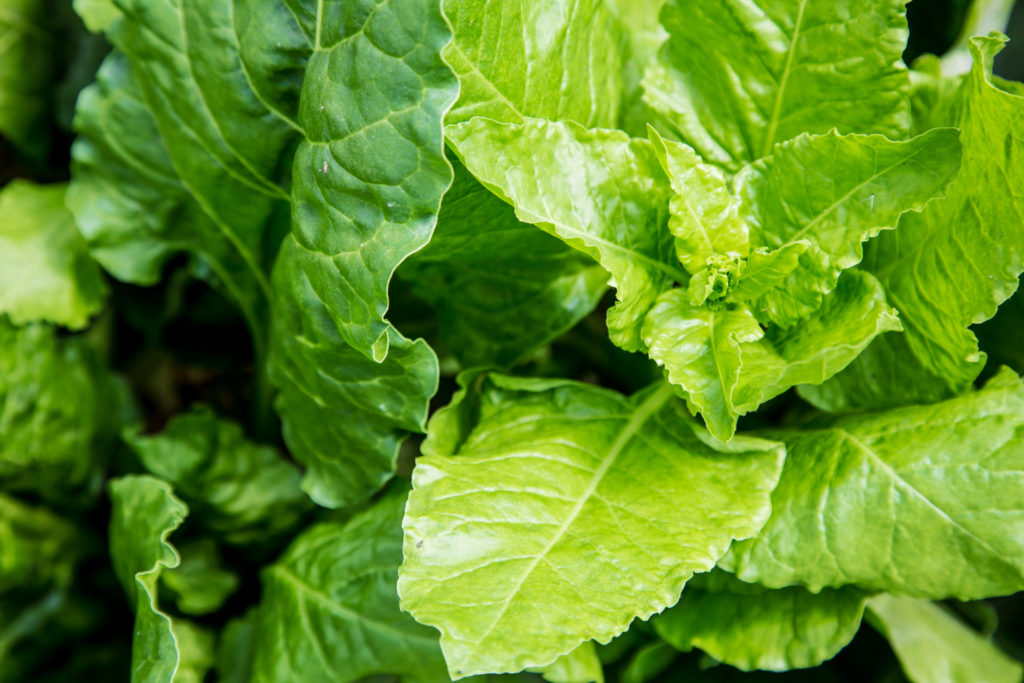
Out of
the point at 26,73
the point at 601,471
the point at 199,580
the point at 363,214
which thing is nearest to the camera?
the point at 363,214

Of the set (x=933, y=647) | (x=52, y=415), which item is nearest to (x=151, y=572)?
(x=52, y=415)

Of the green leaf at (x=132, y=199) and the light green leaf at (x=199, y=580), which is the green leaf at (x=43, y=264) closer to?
the green leaf at (x=132, y=199)

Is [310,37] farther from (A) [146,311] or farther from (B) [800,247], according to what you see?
(A) [146,311]

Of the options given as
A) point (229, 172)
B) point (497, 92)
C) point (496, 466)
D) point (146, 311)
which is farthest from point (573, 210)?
point (146, 311)

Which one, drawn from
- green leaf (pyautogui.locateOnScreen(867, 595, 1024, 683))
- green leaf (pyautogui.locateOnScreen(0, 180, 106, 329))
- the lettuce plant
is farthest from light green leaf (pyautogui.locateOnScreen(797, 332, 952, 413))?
green leaf (pyautogui.locateOnScreen(0, 180, 106, 329))

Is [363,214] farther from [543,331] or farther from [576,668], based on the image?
[576,668]

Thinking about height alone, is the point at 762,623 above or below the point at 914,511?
below

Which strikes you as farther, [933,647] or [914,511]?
[933,647]
